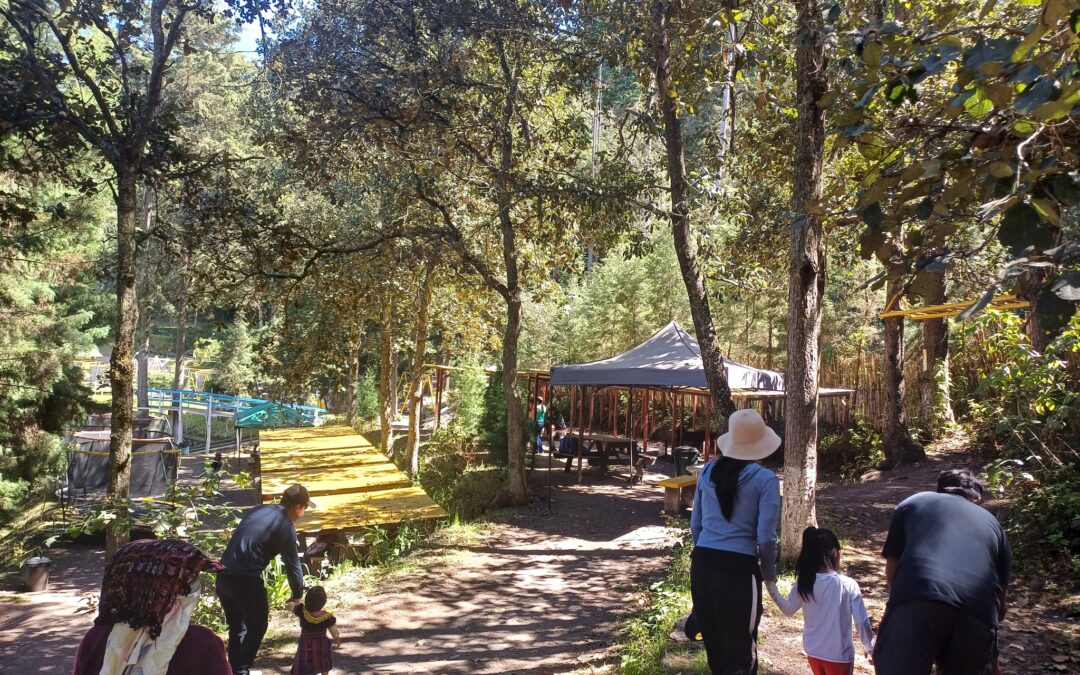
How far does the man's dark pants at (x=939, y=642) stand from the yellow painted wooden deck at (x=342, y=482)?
704 centimetres

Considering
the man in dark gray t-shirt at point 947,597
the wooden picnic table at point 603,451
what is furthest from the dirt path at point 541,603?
the man in dark gray t-shirt at point 947,597

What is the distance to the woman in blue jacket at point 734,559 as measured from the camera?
401 cm

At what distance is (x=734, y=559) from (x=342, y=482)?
8685 mm

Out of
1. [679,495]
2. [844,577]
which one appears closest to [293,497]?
[844,577]

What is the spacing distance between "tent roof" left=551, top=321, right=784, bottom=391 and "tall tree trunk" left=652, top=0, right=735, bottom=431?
2096 millimetres

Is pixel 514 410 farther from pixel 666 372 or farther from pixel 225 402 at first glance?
pixel 225 402

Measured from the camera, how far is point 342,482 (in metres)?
11.8

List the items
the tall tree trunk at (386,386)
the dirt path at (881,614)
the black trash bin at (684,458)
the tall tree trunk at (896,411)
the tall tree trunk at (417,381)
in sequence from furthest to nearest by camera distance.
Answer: the tall tree trunk at (386,386) → the tall tree trunk at (417,381) → the tall tree trunk at (896,411) → the black trash bin at (684,458) → the dirt path at (881,614)

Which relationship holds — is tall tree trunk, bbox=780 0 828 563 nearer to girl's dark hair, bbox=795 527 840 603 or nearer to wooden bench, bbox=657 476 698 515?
girl's dark hair, bbox=795 527 840 603

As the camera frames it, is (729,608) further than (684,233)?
No

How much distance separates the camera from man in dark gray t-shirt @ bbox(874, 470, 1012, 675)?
3.34 m

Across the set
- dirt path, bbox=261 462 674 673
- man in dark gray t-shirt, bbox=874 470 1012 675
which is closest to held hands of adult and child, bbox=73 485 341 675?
man in dark gray t-shirt, bbox=874 470 1012 675

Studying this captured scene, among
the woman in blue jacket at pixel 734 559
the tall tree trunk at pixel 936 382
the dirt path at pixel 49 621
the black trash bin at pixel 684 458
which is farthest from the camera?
the tall tree trunk at pixel 936 382

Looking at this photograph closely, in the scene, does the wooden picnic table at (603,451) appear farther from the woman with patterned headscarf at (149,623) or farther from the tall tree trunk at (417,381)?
the woman with patterned headscarf at (149,623)
